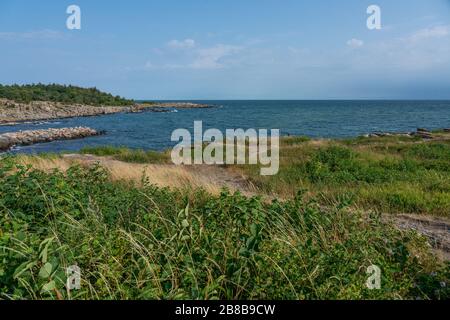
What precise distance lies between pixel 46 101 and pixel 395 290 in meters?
101

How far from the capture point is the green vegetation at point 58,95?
91.4 m

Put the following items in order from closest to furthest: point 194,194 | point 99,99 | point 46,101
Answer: point 194,194 < point 46,101 < point 99,99

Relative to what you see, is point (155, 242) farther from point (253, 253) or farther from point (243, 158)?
point (243, 158)

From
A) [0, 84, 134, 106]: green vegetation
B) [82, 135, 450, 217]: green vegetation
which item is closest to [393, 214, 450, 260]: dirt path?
[82, 135, 450, 217]: green vegetation

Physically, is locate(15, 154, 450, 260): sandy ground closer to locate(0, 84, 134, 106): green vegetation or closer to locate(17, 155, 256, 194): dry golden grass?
locate(17, 155, 256, 194): dry golden grass

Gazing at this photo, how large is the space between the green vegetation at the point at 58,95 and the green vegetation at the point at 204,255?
9438cm

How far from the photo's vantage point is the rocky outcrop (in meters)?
38.4

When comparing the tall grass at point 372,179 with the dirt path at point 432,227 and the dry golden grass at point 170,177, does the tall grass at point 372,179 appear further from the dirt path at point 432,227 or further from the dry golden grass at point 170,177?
the dry golden grass at point 170,177

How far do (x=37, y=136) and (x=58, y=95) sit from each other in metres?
65.7

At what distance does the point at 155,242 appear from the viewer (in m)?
4.52

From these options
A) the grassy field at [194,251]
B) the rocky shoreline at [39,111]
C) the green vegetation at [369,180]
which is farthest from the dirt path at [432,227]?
the rocky shoreline at [39,111]

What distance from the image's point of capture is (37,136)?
140 feet

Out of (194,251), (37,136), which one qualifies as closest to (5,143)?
(37,136)
